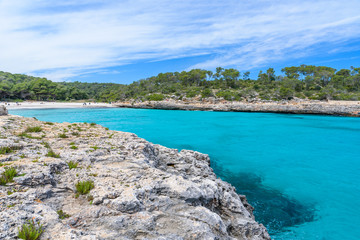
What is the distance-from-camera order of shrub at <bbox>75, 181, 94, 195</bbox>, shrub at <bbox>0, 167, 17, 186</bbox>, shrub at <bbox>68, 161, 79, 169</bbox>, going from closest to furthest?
shrub at <bbox>0, 167, 17, 186</bbox> < shrub at <bbox>75, 181, 94, 195</bbox> < shrub at <bbox>68, 161, 79, 169</bbox>

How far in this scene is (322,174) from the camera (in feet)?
50.1

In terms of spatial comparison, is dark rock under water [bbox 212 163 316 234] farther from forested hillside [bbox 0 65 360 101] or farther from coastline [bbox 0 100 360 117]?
forested hillside [bbox 0 65 360 101]

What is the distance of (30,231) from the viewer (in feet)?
10.9

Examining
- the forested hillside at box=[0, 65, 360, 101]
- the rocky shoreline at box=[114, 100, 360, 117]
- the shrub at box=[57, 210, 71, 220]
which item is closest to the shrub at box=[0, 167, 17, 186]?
the shrub at box=[57, 210, 71, 220]

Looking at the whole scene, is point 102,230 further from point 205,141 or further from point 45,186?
point 205,141

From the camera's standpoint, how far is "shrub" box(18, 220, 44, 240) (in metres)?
3.23

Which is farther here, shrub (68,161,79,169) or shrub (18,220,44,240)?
shrub (68,161,79,169)

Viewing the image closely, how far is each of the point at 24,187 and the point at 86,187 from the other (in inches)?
56.8

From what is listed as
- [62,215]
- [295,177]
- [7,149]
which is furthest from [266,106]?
[62,215]

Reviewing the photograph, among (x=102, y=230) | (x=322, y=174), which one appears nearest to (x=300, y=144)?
(x=322, y=174)

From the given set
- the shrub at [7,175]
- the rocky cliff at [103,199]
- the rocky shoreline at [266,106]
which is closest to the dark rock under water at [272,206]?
the rocky cliff at [103,199]

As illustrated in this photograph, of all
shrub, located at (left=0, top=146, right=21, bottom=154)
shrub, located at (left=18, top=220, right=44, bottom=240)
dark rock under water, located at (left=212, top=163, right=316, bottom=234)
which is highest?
shrub, located at (left=0, top=146, right=21, bottom=154)

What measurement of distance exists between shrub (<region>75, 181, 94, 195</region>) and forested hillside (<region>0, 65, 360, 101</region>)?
232ft

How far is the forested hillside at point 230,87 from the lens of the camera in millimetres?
69312
